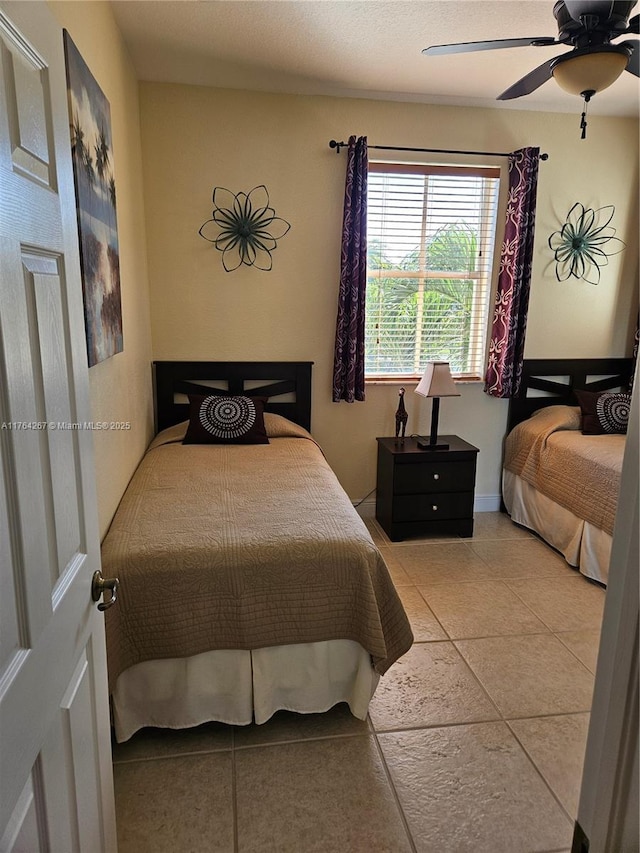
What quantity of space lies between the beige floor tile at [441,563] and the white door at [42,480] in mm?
2240

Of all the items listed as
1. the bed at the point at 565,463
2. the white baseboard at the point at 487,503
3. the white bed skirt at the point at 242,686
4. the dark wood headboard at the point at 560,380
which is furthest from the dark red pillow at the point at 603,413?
the white bed skirt at the point at 242,686

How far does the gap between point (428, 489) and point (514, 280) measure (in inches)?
58.4

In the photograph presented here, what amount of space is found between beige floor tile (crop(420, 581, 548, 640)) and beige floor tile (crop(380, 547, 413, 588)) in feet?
0.38

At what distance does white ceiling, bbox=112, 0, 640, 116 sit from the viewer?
8.12ft

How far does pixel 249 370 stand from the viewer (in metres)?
3.68

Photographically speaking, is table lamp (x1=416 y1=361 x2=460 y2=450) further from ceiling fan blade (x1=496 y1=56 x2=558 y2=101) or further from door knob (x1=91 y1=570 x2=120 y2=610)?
door knob (x1=91 y1=570 x2=120 y2=610)

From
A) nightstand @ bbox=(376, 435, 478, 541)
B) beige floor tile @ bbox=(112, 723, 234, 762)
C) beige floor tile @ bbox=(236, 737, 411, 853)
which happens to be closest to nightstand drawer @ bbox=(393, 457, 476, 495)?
nightstand @ bbox=(376, 435, 478, 541)

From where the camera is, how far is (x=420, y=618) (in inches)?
108

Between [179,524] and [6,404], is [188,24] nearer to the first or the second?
[179,524]

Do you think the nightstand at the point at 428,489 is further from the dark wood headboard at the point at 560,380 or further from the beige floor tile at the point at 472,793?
the beige floor tile at the point at 472,793

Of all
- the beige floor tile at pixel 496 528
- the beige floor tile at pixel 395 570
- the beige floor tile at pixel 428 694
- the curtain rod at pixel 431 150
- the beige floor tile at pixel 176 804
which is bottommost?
the beige floor tile at pixel 176 804

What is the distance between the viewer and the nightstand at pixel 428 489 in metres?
3.54

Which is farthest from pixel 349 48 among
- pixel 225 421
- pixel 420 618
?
pixel 420 618

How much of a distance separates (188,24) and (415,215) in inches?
67.6
